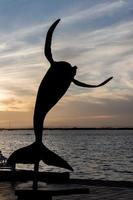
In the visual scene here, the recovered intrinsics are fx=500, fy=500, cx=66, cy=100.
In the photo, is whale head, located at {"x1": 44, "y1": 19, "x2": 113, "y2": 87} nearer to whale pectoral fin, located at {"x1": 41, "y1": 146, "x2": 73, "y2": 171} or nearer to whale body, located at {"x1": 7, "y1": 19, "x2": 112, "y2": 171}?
whale body, located at {"x1": 7, "y1": 19, "x2": 112, "y2": 171}

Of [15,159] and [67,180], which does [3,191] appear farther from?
[15,159]

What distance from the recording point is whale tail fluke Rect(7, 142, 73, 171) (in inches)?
424

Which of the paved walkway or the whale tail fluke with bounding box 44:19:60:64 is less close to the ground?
the whale tail fluke with bounding box 44:19:60:64

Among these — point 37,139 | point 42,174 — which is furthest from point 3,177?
point 37,139

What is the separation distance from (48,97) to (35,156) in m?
1.39

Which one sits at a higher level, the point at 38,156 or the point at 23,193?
the point at 38,156

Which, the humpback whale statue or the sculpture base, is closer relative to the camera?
the sculpture base

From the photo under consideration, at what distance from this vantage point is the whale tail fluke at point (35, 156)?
424 inches

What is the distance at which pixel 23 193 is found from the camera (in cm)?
1073

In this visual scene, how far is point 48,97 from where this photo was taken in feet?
37.3

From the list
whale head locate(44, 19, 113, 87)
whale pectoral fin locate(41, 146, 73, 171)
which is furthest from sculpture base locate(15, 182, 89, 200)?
whale head locate(44, 19, 113, 87)

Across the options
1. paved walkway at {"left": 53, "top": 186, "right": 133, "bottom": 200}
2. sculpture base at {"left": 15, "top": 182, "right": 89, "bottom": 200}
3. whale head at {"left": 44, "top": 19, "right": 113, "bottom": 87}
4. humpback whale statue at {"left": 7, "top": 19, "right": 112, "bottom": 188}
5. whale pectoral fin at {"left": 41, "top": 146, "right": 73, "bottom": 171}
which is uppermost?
whale head at {"left": 44, "top": 19, "right": 113, "bottom": 87}

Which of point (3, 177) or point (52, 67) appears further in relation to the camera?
point (3, 177)

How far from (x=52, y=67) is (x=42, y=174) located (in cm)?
700
